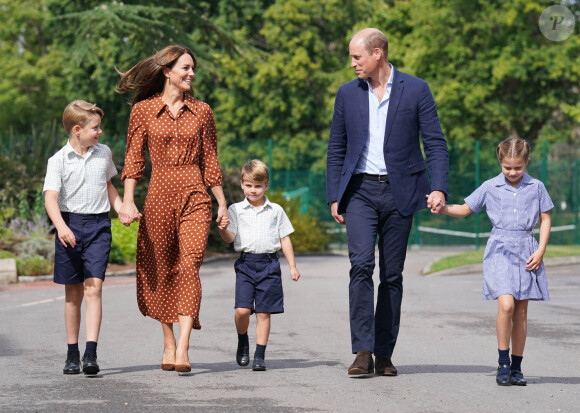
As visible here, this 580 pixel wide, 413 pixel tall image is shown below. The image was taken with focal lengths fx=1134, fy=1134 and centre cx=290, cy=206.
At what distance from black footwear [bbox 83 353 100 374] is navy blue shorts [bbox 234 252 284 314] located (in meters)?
1.05

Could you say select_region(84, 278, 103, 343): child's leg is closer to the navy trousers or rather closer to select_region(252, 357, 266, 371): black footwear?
select_region(252, 357, 266, 371): black footwear

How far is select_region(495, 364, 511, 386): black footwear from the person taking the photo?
6.92m

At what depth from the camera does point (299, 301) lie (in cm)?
1341

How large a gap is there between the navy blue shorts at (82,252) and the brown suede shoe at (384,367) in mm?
1847

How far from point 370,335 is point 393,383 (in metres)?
0.33

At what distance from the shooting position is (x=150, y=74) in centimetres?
732

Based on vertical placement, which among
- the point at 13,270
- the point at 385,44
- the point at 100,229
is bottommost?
the point at 13,270

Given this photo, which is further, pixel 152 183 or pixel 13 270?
pixel 13 270

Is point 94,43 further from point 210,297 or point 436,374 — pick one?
point 436,374

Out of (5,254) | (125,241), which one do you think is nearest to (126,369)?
(5,254)

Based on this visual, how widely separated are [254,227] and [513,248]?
176 centimetres

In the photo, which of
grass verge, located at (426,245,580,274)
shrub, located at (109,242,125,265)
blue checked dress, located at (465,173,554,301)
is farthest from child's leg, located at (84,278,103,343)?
grass verge, located at (426,245,580,274)

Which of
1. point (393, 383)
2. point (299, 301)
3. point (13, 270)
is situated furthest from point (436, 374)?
point (13, 270)

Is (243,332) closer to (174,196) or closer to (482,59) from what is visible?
(174,196)
